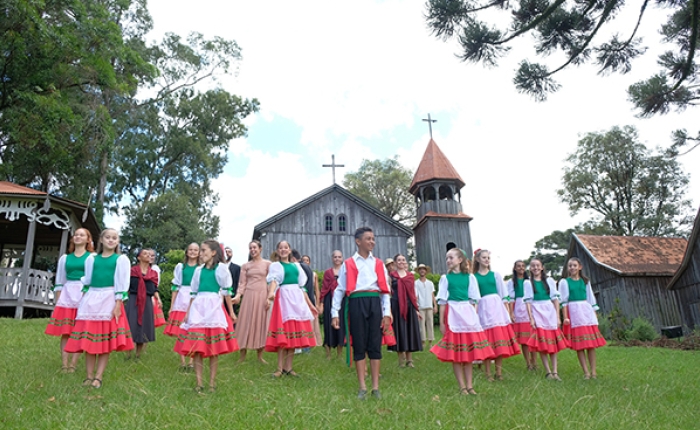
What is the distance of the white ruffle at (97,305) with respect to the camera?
5.89m

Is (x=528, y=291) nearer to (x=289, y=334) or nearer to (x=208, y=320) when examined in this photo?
(x=289, y=334)

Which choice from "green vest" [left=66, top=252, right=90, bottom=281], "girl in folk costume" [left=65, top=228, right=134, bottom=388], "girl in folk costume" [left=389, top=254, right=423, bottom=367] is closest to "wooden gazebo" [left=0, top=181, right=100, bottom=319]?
"green vest" [left=66, top=252, right=90, bottom=281]

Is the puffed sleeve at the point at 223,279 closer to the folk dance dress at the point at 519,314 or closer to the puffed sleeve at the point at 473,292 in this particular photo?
the puffed sleeve at the point at 473,292

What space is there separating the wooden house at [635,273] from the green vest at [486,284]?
17466 mm

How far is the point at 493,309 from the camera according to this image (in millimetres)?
7469

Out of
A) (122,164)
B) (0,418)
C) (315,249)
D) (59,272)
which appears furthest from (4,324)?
(122,164)

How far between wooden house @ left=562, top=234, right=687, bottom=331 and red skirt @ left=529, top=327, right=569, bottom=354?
53.3ft

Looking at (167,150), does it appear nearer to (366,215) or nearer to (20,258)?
(20,258)

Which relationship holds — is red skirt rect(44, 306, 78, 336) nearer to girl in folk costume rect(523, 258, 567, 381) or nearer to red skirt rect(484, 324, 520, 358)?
red skirt rect(484, 324, 520, 358)

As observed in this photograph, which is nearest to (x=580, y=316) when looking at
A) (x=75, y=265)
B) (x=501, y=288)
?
(x=501, y=288)

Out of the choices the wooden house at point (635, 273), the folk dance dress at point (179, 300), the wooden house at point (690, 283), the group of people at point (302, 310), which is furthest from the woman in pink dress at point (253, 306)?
the wooden house at point (635, 273)

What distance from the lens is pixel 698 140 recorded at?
28.6ft

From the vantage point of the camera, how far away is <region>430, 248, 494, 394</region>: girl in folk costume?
6.36m

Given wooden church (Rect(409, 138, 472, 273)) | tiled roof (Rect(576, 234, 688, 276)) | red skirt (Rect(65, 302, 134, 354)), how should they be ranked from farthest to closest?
wooden church (Rect(409, 138, 472, 273)) < tiled roof (Rect(576, 234, 688, 276)) < red skirt (Rect(65, 302, 134, 354))
